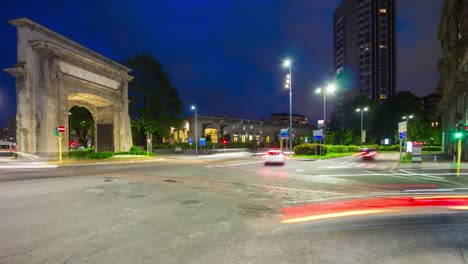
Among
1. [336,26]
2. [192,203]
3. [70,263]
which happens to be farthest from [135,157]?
[336,26]

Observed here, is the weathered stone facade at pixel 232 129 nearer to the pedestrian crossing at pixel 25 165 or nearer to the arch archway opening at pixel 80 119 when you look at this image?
the arch archway opening at pixel 80 119

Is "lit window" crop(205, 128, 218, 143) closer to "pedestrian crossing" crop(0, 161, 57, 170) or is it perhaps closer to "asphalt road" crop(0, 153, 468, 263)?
"pedestrian crossing" crop(0, 161, 57, 170)

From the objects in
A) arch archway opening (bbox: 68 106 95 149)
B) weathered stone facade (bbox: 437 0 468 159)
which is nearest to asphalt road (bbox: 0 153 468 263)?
weathered stone facade (bbox: 437 0 468 159)

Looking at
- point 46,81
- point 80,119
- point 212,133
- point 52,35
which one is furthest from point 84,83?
point 212,133

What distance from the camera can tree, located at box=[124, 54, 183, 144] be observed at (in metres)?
44.8

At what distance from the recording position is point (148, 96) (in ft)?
147

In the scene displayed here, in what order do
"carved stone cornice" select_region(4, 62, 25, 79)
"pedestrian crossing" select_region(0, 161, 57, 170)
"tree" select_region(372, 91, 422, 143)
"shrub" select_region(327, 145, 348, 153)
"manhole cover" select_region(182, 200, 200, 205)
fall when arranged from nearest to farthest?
"manhole cover" select_region(182, 200, 200, 205) < "pedestrian crossing" select_region(0, 161, 57, 170) < "carved stone cornice" select_region(4, 62, 25, 79) < "shrub" select_region(327, 145, 348, 153) < "tree" select_region(372, 91, 422, 143)

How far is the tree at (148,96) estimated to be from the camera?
4475 centimetres

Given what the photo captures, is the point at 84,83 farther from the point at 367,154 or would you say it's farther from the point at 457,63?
the point at 457,63

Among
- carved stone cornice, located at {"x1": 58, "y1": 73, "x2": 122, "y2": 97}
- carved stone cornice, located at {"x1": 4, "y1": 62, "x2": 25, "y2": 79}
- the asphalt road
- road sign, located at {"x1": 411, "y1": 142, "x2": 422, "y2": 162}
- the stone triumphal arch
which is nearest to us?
the asphalt road

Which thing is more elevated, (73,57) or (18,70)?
(73,57)

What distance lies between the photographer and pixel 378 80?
378 feet

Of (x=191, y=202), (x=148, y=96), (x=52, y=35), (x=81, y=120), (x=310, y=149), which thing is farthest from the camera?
(x=81, y=120)

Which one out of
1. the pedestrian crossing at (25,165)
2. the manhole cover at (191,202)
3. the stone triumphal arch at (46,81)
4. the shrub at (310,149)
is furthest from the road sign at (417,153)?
the stone triumphal arch at (46,81)
